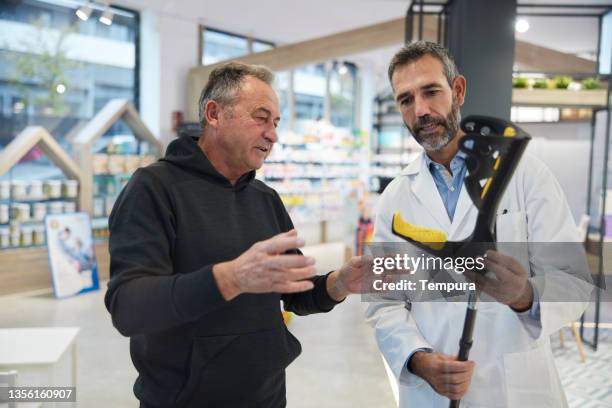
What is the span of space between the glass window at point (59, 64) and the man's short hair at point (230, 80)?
7.65 metres

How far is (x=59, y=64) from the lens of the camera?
8.50 meters

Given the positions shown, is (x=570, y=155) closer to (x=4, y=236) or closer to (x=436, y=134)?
(x=436, y=134)

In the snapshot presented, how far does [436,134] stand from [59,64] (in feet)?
28.0

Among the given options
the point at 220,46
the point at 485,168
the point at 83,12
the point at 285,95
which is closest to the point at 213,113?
the point at 485,168

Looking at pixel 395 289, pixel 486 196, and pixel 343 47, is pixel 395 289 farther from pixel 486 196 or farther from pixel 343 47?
pixel 343 47

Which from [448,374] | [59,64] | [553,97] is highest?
[59,64]

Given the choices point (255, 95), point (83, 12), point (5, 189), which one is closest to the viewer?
point (255, 95)

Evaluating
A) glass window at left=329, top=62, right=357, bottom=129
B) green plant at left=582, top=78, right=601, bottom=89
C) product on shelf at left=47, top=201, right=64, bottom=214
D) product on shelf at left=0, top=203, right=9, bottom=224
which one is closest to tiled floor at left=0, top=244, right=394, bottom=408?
product on shelf at left=0, top=203, right=9, bottom=224

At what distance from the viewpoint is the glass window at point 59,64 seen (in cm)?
800

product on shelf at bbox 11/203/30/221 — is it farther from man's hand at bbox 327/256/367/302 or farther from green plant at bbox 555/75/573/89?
man's hand at bbox 327/256/367/302

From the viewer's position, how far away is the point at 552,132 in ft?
17.7

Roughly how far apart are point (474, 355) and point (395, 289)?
284 mm

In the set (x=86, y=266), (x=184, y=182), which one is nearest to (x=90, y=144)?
(x=86, y=266)

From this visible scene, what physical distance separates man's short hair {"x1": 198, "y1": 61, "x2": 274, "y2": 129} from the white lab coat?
0.54 m
